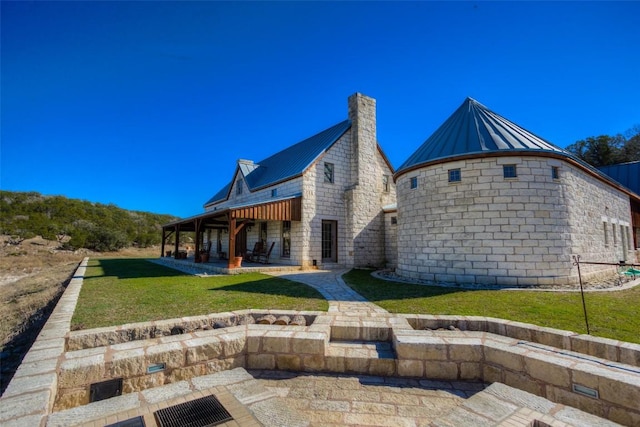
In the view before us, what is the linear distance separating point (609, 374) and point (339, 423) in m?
2.52

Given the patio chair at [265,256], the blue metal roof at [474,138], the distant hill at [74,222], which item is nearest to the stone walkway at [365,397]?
the blue metal roof at [474,138]

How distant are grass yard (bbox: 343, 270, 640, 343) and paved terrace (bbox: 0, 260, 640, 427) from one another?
4.36ft

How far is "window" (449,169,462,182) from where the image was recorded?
9609 mm

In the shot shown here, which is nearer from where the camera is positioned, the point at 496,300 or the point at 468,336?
the point at 468,336

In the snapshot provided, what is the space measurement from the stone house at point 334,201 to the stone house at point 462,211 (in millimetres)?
53

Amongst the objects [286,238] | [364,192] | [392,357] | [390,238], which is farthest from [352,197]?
[392,357]

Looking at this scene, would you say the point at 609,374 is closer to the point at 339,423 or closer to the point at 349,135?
the point at 339,423

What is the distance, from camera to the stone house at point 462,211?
8.90m

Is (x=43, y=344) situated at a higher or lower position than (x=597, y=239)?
lower

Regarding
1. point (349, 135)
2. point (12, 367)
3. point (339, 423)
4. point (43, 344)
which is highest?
point (349, 135)

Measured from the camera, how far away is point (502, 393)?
297 cm

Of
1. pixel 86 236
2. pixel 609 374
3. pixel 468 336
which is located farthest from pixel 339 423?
pixel 86 236

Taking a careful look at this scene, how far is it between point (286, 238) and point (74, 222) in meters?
30.7

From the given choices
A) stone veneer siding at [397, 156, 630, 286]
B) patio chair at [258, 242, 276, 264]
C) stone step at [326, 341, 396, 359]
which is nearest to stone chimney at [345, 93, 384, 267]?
patio chair at [258, 242, 276, 264]
